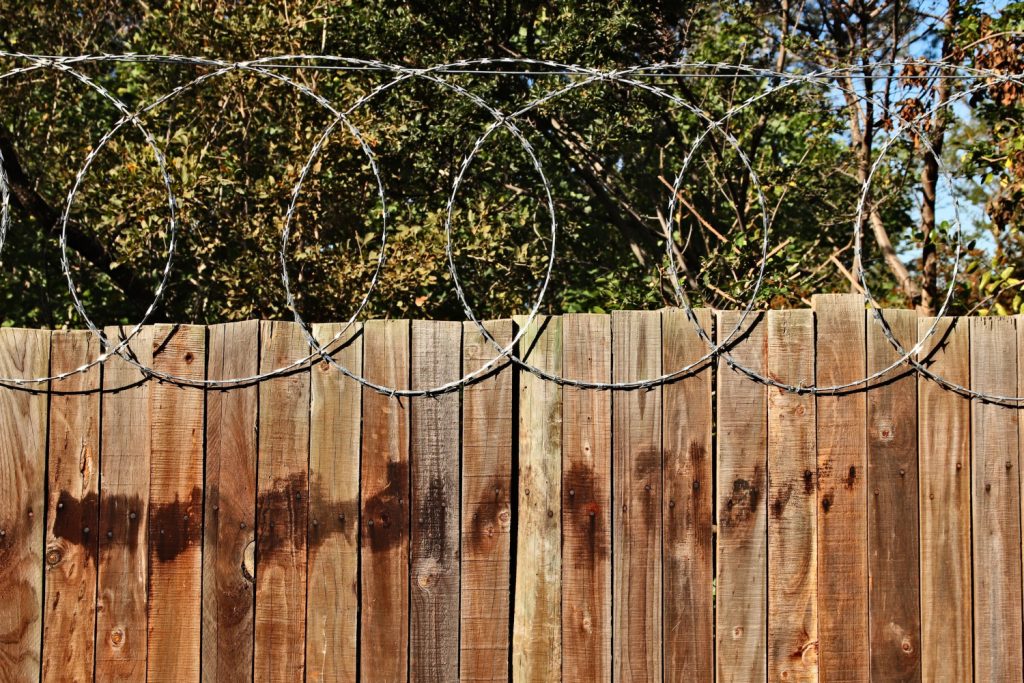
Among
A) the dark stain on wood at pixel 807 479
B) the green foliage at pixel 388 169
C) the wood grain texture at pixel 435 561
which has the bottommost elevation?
the wood grain texture at pixel 435 561

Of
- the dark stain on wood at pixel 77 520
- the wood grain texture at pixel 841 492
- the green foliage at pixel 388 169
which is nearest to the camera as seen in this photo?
the wood grain texture at pixel 841 492

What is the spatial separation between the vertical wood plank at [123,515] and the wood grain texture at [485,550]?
3.93 feet

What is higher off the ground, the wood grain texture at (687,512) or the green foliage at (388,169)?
the green foliage at (388,169)

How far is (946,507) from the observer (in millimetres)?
3668

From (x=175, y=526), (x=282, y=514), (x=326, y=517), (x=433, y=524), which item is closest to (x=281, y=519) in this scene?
Answer: (x=282, y=514)

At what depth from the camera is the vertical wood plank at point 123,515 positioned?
3.71 m

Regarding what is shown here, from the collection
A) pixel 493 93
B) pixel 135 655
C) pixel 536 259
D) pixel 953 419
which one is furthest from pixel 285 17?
pixel 953 419

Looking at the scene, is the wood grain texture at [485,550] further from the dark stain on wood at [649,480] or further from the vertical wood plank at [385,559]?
the dark stain on wood at [649,480]

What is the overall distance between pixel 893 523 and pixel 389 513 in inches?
72.8

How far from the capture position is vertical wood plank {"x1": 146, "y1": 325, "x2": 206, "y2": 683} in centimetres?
370

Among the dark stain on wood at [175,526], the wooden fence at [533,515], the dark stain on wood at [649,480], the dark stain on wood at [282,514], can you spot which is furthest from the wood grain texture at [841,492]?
the dark stain on wood at [175,526]

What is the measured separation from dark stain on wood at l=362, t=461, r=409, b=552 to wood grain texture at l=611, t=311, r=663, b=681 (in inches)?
30.5

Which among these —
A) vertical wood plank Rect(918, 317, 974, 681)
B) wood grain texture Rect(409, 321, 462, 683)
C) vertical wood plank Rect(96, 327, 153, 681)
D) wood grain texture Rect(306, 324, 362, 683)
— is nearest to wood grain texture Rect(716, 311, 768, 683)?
vertical wood plank Rect(918, 317, 974, 681)

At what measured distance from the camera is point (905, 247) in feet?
33.2
